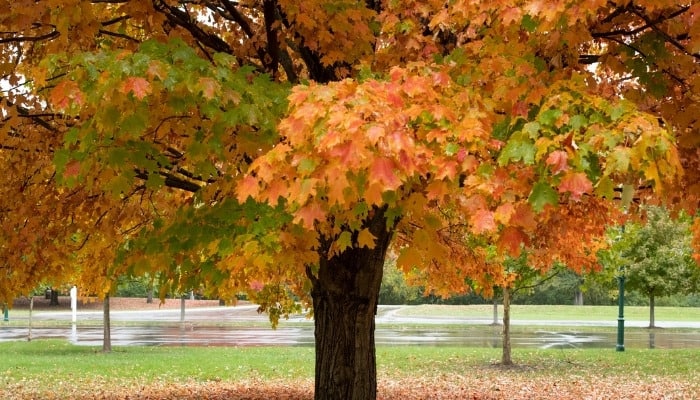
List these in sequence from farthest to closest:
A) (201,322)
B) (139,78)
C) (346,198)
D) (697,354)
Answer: (201,322), (697,354), (139,78), (346,198)

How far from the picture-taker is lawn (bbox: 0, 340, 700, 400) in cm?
1255

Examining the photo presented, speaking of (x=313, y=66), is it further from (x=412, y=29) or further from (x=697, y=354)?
(x=697, y=354)

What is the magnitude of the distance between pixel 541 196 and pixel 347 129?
42.2 inches

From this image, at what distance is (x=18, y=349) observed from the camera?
21.0 metres

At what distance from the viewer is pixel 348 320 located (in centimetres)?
757

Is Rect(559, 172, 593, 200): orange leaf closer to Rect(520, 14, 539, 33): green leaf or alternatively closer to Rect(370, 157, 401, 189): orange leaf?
Rect(370, 157, 401, 189): orange leaf

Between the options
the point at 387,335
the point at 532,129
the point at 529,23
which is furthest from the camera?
the point at 387,335

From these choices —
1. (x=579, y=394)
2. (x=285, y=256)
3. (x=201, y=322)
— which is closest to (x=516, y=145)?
(x=285, y=256)

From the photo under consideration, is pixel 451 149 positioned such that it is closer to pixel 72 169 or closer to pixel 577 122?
pixel 577 122

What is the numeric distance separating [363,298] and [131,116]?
3.69 m

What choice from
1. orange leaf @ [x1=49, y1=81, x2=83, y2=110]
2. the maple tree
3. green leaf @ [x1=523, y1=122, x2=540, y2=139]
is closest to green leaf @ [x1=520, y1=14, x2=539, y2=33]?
the maple tree

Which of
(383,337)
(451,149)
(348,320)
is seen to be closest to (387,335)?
(383,337)

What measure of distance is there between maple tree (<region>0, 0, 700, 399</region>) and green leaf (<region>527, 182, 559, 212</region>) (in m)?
0.01

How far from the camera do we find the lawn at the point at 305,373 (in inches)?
494
